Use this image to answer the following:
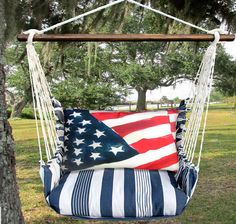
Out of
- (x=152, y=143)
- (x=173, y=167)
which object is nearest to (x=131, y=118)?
(x=152, y=143)

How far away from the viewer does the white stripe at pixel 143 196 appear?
1.48 metres

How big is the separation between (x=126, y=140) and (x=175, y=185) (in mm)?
312

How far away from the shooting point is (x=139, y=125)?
1.82 meters

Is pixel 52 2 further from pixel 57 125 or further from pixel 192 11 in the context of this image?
pixel 57 125

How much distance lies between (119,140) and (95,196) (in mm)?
337

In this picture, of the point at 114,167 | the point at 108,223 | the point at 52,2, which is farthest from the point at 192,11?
A: the point at 114,167

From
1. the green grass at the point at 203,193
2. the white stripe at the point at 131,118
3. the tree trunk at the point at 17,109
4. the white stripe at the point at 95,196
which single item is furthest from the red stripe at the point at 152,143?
the tree trunk at the point at 17,109

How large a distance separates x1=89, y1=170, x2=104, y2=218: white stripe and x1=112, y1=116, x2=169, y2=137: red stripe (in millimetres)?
230

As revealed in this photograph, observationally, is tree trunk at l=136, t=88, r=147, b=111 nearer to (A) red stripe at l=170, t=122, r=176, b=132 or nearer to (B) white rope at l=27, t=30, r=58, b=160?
(A) red stripe at l=170, t=122, r=176, b=132

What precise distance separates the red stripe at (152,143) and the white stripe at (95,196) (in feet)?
0.73

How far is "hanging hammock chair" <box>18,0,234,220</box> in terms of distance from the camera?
4.95 feet

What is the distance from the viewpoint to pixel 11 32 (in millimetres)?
2729

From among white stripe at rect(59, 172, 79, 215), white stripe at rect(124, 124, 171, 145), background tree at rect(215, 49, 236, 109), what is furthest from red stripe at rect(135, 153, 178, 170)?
background tree at rect(215, 49, 236, 109)

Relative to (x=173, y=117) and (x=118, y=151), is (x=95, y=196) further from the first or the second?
(x=173, y=117)
